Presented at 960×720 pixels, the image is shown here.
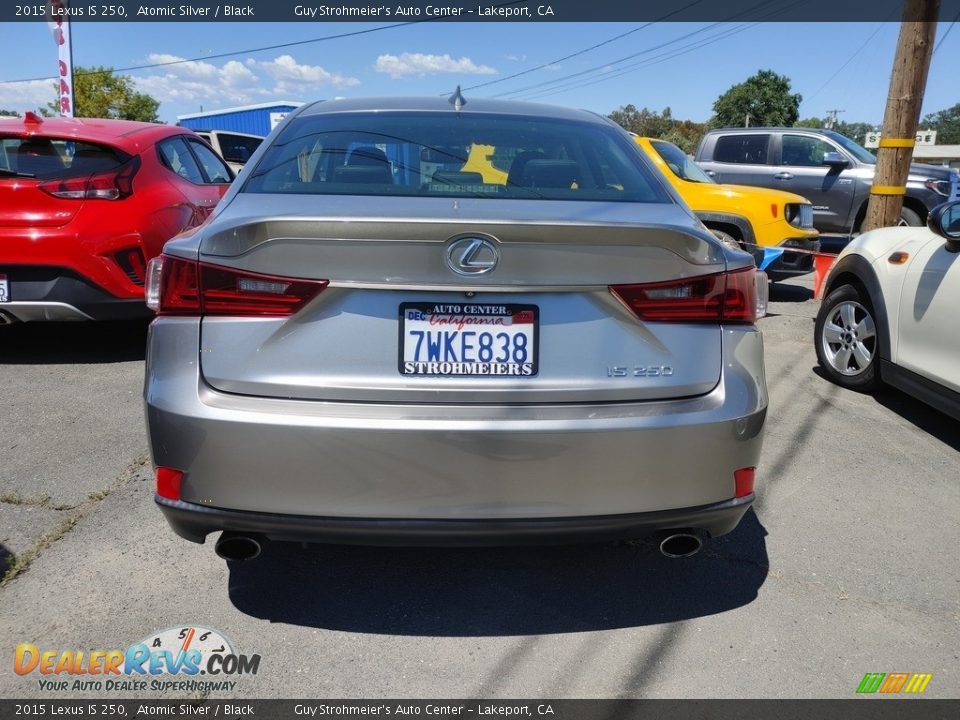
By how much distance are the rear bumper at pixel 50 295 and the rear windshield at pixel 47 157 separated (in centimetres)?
68

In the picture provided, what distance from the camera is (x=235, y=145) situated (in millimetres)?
16047

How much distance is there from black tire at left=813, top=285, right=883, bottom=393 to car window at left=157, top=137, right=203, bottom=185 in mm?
5034

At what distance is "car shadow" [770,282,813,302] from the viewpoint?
9312 mm

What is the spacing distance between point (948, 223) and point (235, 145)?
1440 centimetres

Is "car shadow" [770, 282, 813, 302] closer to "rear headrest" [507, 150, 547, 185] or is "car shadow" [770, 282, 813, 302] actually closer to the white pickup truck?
"rear headrest" [507, 150, 547, 185]

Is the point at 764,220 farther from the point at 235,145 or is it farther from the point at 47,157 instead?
the point at 235,145

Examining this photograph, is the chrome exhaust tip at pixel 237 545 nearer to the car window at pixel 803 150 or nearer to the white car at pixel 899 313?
the white car at pixel 899 313

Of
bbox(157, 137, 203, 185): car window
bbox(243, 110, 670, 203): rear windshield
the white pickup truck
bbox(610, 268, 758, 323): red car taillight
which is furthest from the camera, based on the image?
the white pickup truck

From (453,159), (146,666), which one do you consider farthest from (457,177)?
(146,666)

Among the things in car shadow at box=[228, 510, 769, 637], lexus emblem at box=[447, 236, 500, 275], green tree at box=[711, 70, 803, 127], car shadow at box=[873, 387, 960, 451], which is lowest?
car shadow at box=[228, 510, 769, 637]

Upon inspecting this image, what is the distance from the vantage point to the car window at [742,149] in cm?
1264
